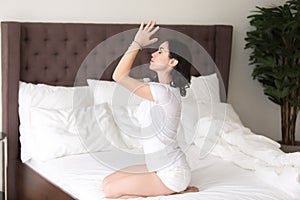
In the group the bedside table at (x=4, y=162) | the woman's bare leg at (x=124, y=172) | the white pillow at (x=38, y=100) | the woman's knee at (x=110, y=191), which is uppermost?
the white pillow at (x=38, y=100)

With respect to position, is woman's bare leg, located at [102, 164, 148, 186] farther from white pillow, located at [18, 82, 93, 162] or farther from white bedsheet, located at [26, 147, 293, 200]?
white pillow, located at [18, 82, 93, 162]

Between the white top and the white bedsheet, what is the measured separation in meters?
0.19

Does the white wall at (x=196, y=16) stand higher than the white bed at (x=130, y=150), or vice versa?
the white wall at (x=196, y=16)

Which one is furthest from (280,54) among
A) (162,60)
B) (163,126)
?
(163,126)

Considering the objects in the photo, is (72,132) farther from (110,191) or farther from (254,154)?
(254,154)

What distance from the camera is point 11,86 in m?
3.91

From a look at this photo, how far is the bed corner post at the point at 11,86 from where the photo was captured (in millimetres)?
3844

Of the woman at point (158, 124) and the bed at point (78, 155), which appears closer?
the woman at point (158, 124)

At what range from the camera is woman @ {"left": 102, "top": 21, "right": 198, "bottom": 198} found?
2887 mm

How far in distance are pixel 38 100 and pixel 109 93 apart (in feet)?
1.62

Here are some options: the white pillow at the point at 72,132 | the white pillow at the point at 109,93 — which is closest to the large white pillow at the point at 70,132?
the white pillow at the point at 72,132

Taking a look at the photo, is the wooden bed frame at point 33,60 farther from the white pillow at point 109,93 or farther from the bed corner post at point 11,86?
the white pillow at point 109,93

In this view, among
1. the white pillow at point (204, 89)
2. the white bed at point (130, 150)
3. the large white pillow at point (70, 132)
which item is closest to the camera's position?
the white bed at point (130, 150)

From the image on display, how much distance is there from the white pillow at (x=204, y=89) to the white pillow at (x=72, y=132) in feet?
2.35
